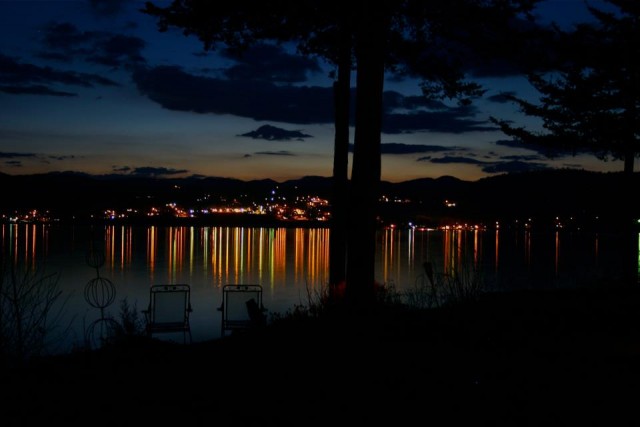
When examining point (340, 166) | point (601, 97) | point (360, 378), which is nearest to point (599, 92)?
point (601, 97)

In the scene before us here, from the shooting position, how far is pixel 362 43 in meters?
8.97

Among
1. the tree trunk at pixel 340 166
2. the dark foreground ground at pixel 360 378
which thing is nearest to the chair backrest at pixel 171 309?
the tree trunk at pixel 340 166

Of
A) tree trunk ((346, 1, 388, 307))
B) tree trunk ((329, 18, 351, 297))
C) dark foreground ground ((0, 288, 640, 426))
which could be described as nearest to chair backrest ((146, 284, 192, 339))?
tree trunk ((329, 18, 351, 297))

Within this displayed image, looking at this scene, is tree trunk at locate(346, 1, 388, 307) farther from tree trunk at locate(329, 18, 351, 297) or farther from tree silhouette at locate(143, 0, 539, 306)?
tree trunk at locate(329, 18, 351, 297)

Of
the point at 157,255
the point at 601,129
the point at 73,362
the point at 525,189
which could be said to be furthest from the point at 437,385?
the point at 525,189

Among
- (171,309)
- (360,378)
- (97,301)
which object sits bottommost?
(171,309)

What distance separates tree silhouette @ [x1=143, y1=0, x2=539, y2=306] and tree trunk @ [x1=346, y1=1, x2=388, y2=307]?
0.04ft

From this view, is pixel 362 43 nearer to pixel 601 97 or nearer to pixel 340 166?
pixel 340 166

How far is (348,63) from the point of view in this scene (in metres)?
11.9

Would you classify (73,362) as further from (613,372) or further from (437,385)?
(613,372)

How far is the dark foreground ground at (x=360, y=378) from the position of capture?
4.54 metres

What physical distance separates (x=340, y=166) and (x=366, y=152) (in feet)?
11.9

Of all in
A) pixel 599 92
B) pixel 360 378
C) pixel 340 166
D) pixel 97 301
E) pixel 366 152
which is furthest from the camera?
pixel 599 92

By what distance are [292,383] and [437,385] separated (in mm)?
1133
